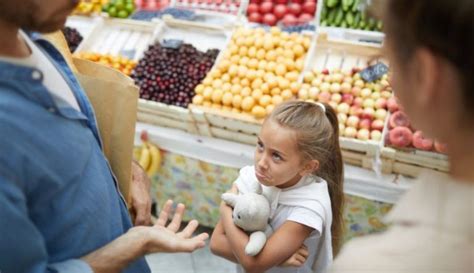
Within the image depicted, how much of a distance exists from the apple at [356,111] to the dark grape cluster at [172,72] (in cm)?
87

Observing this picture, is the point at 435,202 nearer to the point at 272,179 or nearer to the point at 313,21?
the point at 272,179

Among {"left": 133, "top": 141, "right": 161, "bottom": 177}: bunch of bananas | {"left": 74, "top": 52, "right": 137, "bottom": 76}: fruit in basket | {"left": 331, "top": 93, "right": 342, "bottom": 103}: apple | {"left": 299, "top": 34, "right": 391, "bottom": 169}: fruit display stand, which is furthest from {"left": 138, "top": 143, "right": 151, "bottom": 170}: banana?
{"left": 331, "top": 93, "right": 342, "bottom": 103}: apple

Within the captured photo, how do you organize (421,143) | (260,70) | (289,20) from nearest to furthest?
1. (421,143)
2. (260,70)
3. (289,20)

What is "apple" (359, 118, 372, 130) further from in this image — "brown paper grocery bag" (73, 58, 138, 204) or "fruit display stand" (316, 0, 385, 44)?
"brown paper grocery bag" (73, 58, 138, 204)

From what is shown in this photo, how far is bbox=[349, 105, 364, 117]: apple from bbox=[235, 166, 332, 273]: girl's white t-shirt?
96 centimetres

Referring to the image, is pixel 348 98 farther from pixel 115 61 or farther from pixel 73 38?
pixel 73 38

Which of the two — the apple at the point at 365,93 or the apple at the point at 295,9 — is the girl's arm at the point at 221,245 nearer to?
the apple at the point at 365,93

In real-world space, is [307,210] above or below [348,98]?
above

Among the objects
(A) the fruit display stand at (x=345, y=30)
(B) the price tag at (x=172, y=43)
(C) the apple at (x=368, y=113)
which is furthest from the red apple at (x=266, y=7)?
(C) the apple at (x=368, y=113)

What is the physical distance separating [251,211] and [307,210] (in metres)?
0.18

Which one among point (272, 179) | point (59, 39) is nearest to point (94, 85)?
point (59, 39)

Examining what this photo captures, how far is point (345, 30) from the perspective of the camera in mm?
3078

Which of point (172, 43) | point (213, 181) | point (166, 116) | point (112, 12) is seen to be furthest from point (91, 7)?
point (213, 181)

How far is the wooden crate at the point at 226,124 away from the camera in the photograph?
8.11 ft
